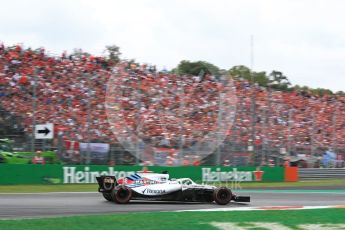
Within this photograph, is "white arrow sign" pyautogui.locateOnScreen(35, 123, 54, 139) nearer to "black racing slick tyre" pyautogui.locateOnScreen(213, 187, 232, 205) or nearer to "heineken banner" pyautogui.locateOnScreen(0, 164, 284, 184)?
"heineken banner" pyautogui.locateOnScreen(0, 164, 284, 184)

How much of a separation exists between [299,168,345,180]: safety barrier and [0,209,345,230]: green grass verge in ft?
64.9

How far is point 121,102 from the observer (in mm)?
27391

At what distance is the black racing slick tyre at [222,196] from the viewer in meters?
15.2

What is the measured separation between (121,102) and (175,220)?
17.2 metres

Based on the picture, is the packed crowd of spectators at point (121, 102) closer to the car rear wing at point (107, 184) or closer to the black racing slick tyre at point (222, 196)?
the car rear wing at point (107, 184)

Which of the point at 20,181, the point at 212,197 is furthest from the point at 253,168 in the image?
the point at 212,197

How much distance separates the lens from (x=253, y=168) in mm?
29797

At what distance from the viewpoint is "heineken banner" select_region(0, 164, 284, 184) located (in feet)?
78.0

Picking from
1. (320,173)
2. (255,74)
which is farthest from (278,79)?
(320,173)

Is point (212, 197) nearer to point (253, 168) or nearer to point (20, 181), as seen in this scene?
point (20, 181)

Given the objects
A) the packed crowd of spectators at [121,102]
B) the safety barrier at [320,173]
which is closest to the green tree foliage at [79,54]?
the packed crowd of spectators at [121,102]

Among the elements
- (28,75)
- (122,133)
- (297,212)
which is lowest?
(297,212)

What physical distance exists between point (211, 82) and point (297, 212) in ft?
65.1

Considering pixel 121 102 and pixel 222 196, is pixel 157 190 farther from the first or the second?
pixel 121 102
